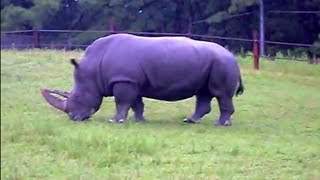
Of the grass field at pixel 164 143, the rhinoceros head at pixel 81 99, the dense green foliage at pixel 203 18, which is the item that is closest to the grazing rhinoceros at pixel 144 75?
the rhinoceros head at pixel 81 99

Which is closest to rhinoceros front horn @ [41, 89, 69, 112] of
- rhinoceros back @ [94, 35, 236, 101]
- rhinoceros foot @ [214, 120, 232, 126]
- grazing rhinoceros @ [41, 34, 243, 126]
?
grazing rhinoceros @ [41, 34, 243, 126]

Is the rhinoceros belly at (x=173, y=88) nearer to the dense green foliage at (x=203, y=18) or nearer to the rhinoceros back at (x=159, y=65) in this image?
the rhinoceros back at (x=159, y=65)

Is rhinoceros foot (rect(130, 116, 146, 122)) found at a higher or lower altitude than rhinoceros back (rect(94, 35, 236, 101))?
lower

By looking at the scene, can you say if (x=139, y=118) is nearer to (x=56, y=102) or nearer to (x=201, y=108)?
(x=201, y=108)

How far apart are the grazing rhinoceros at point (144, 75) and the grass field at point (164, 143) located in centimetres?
24

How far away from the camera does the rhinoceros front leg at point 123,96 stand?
10.3 m

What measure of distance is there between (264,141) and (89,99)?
8.49ft

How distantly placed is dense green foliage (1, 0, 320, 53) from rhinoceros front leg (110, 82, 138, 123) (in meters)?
2.47

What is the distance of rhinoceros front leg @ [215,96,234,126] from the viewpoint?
1053 centimetres

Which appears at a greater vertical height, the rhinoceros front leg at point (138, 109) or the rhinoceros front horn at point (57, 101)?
the rhinoceros front horn at point (57, 101)

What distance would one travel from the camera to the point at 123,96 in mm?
10297

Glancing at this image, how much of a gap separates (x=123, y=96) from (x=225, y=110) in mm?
1346

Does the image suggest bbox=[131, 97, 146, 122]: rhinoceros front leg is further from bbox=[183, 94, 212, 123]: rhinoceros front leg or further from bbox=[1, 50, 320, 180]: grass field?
bbox=[183, 94, 212, 123]: rhinoceros front leg

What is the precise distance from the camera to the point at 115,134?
852 cm
